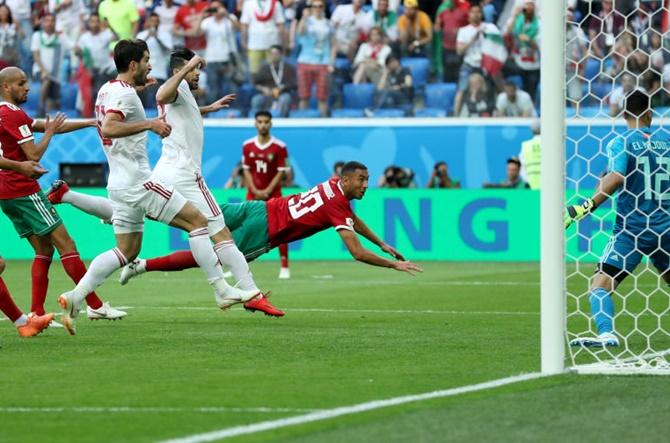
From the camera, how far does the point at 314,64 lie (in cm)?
2506

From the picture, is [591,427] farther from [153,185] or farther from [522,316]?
[522,316]

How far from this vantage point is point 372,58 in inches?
974

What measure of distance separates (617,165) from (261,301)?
3.39 metres

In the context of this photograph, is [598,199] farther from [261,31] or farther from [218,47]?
[218,47]

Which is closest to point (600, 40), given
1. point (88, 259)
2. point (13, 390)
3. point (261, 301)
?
point (88, 259)

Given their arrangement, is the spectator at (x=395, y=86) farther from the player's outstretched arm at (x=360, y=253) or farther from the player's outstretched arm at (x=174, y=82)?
the player's outstretched arm at (x=174, y=82)

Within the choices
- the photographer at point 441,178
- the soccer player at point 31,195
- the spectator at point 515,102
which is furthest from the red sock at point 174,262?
the spectator at point 515,102

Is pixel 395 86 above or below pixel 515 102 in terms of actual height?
above

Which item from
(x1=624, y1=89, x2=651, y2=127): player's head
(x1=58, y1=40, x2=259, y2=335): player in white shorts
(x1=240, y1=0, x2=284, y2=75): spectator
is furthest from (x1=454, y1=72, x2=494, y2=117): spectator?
(x1=624, y1=89, x2=651, y2=127): player's head

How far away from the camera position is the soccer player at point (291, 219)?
11.9 metres

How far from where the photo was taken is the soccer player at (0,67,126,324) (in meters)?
10.4

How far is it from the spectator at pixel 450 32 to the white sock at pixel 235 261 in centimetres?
1338

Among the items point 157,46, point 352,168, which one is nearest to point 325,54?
point 157,46

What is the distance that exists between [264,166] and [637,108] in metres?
9.56
